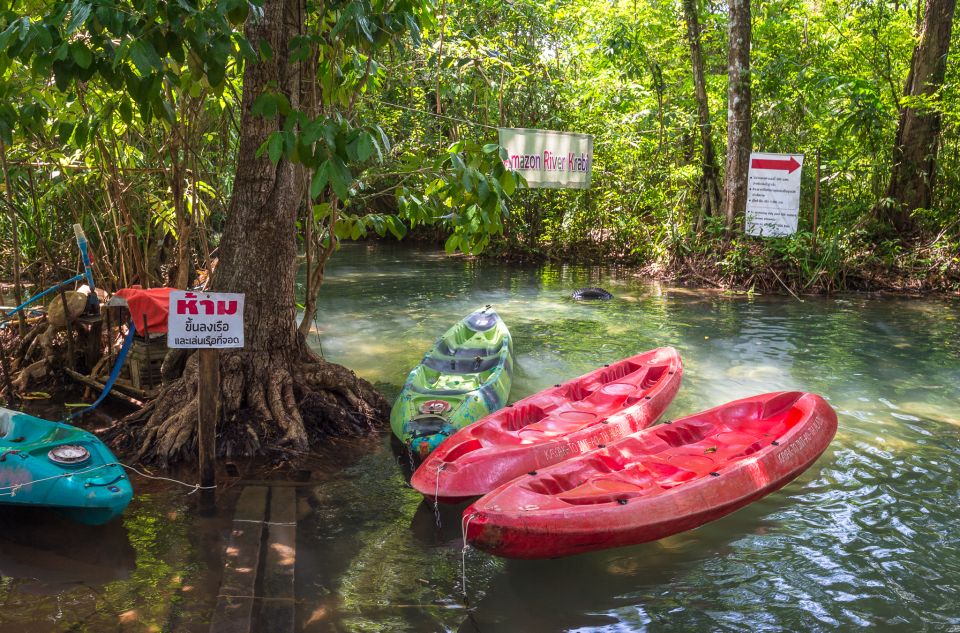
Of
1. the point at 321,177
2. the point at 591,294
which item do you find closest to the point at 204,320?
the point at 321,177

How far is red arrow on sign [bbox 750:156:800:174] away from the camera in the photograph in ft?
41.9

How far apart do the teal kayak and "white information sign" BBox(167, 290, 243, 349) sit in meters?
0.85

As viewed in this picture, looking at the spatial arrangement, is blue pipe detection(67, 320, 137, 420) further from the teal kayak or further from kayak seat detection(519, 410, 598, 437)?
kayak seat detection(519, 410, 598, 437)

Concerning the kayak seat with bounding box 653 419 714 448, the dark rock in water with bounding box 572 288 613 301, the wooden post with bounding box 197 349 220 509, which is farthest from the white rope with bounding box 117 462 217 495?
the dark rock in water with bounding box 572 288 613 301

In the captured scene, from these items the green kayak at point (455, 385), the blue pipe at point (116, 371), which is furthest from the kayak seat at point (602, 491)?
the blue pipe at point (116, 371)

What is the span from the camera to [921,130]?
1337 cm

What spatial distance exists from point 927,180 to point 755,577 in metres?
11.3

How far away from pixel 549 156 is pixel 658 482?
725cm

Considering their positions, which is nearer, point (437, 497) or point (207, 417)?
point (437, 497)

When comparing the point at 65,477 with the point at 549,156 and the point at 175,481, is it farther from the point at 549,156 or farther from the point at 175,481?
the point at 549,156

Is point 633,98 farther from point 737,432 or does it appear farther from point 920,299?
point 737,432

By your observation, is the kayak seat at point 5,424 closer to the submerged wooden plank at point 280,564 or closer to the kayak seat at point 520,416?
the submerged wooden plank at point 280,564

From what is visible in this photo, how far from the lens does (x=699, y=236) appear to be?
48.8 ft

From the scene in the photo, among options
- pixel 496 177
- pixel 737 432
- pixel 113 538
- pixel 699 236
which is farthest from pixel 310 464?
pixel 699 236
